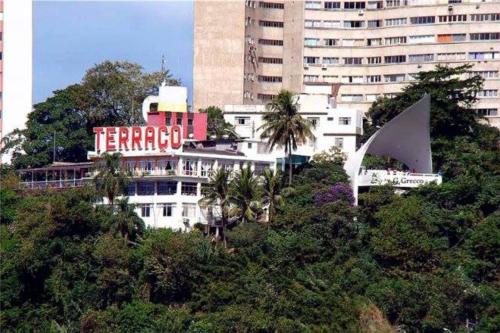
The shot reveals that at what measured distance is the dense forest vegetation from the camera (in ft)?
287

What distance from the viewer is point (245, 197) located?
96.4 m

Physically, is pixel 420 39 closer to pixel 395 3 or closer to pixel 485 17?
pixel 395 3

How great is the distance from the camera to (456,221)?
95.6 meters

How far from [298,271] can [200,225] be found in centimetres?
1035

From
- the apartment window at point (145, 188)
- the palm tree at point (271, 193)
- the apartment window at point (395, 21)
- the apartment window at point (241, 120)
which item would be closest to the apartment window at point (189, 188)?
the apartment window at point (145, 188)

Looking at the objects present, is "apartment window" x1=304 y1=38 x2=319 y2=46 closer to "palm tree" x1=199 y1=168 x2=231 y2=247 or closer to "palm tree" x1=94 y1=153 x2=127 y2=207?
"palm tree" x1=199 y1=168 x2=231 y2=247

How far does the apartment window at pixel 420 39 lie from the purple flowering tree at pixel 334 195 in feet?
114

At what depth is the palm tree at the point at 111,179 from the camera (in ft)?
317

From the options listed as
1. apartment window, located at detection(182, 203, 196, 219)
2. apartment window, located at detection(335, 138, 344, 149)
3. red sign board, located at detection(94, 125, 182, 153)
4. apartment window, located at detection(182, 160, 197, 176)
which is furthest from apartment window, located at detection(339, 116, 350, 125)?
apartment window, located at detection(182, 203, 196, 219)

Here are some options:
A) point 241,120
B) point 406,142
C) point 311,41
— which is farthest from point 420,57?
point 406,142

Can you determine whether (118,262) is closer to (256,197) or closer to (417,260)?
(256,197)

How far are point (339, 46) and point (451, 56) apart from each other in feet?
30.6

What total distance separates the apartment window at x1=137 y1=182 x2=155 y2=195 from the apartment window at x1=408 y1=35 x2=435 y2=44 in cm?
3820

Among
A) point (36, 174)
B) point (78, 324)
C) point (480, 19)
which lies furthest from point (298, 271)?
point (480, 19)
